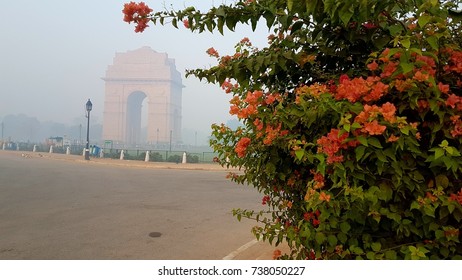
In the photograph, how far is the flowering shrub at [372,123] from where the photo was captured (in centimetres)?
162

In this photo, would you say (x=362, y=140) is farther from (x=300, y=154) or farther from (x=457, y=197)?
(x=457, y=197)

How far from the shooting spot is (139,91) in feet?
291

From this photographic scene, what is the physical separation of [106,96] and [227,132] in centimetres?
8965

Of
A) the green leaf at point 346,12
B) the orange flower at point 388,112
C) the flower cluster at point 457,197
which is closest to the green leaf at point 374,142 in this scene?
the orange flower at point 388,112

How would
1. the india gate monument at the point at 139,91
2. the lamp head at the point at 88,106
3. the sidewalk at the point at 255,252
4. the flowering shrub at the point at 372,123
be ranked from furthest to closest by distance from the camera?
the india gate monument at the point at 139,91, the lamp head at the point at 88,106, the sidewalk at the point at 255,252, the flowering shrub at the point at 372,123

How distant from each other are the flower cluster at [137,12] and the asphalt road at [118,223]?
3.54m

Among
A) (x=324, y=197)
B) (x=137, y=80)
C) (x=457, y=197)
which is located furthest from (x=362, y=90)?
(x=137, y=80)

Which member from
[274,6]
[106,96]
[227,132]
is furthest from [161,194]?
[106,96]

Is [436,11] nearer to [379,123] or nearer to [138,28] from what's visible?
[379,123]

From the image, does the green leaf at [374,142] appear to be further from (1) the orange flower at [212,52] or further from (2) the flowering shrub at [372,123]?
(1) the orange flower at [212,52]

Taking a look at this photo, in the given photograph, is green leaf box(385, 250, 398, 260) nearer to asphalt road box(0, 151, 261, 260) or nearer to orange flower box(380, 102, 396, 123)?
orange flower box(380, 102, 396, 123)

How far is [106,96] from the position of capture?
3337 inches

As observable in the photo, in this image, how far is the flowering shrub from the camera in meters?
1.62

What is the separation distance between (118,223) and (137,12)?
513cm
